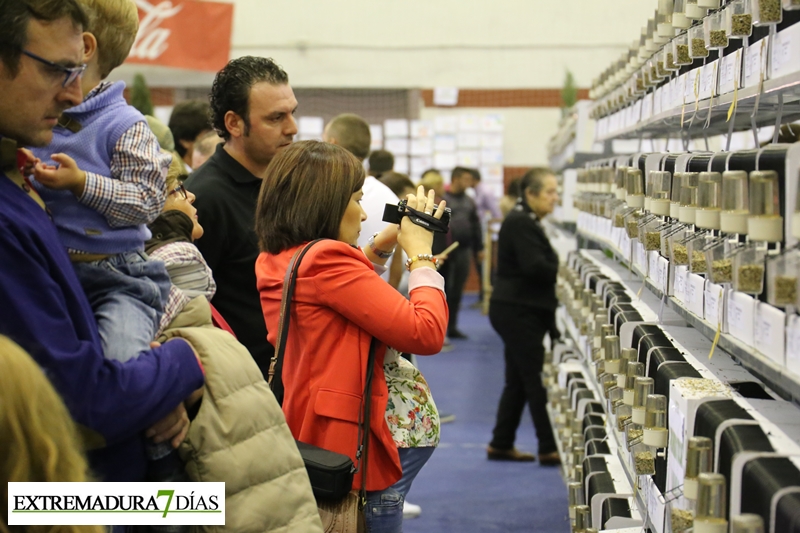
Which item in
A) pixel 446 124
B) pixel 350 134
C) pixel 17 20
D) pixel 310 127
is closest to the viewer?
pixel 17 20

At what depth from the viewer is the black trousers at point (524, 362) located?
5797 mm

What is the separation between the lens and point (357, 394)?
2.22m

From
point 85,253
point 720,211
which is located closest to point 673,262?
point 720,211

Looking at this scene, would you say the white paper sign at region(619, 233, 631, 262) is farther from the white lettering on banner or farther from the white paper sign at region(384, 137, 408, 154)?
the white lettering on banner

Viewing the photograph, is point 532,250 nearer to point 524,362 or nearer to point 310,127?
point 524,362

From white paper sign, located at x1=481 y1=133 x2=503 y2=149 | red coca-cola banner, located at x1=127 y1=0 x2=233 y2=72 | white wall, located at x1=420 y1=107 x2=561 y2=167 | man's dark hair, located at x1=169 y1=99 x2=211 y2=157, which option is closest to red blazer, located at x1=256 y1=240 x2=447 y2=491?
man's dark hair, located at x1=169 y1=99 x2=211 y2=157

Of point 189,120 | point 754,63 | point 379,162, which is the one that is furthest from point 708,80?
point 379,162

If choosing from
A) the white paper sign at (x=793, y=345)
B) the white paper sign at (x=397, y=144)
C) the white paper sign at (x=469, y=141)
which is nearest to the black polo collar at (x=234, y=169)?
the white paper sign at (x=793, y=345)

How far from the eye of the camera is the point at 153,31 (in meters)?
12.8

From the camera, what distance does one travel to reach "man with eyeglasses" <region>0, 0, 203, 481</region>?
1380 millimetres

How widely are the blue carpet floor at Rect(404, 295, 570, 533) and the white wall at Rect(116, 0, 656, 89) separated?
6751 mm

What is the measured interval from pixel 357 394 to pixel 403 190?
2.97 metres

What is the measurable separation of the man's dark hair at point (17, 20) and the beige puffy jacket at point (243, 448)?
556mm

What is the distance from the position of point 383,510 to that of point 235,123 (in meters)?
1.35
